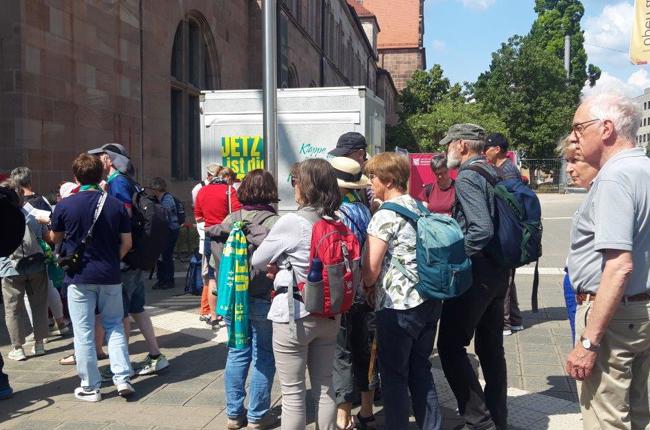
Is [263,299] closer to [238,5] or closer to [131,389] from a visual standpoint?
[131,389]

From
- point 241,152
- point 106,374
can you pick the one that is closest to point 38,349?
point 106,374

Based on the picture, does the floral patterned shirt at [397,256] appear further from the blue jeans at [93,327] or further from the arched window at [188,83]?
the arched window at [188,83]

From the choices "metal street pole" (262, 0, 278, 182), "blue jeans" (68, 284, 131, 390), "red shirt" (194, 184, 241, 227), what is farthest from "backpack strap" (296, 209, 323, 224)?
"red shirt" (194, 184, 241, 227)

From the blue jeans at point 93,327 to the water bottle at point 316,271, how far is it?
220cm

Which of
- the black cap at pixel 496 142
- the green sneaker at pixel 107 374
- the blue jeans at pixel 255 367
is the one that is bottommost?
the green sneaker at pixel 107 374

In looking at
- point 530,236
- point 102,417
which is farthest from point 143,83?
point 530,236

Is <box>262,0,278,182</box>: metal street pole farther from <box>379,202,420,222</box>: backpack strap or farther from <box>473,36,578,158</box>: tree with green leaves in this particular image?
<box>473,36,578,158</box>: tree with green leaves

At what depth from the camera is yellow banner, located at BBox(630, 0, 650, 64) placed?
11.0 m

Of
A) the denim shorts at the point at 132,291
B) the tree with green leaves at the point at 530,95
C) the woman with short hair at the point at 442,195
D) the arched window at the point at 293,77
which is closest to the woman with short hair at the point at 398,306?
the denim shorts at the point at 132,291

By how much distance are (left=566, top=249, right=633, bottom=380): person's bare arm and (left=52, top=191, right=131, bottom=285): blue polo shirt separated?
3.51m

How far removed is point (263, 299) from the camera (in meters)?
4.18

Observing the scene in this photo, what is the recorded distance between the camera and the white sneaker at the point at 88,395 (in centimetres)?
485

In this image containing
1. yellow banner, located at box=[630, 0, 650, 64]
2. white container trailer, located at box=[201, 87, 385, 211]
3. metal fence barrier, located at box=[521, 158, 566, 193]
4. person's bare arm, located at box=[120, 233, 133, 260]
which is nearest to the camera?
person's bare arm, located at box=[120, 233, 133, 260]

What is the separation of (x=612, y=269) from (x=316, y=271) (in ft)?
4.88
